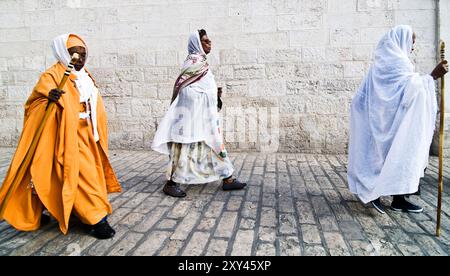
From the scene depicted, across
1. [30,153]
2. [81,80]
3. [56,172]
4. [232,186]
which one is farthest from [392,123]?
[30,153]

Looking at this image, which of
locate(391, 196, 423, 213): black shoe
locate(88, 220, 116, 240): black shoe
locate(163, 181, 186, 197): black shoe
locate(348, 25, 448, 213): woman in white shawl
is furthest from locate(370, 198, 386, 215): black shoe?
locate(88, 220, 116, 240): black shoe

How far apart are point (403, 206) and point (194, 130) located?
236cm

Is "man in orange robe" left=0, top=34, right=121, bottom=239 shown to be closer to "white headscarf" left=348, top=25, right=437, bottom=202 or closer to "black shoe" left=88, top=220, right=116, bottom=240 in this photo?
"black shoe" left=88, top=220, right=116, bottom=240

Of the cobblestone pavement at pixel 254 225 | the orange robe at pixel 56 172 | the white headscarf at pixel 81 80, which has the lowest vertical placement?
the cobblestone pavement at pixel 254 225

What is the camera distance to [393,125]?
276 centimetres

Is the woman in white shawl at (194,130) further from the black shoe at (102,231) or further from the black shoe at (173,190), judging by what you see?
the black shoe at (102,231)

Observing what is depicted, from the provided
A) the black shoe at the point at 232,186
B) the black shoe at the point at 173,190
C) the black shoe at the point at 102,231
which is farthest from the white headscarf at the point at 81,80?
the black shoe at the point at 232,186

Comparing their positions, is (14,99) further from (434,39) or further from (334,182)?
(434,39)

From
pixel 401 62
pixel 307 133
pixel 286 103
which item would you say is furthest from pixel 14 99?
pixel 401 62

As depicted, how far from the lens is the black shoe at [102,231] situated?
2414mm

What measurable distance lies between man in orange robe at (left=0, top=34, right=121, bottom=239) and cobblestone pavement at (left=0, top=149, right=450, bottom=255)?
8.2 inches

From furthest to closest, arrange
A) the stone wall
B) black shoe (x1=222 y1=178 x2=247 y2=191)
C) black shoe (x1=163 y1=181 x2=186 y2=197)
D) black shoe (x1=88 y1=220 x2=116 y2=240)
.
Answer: the stone wall, black shoe (x1=222 y1=178 x2=247 y2=191), black shoe (x1=163 y1=181 x2=186 y2=197), black shoe (x1=88 y1=220 x2=116 y2=240)

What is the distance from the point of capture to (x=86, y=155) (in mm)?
2502

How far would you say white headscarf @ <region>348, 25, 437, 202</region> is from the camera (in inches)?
103
